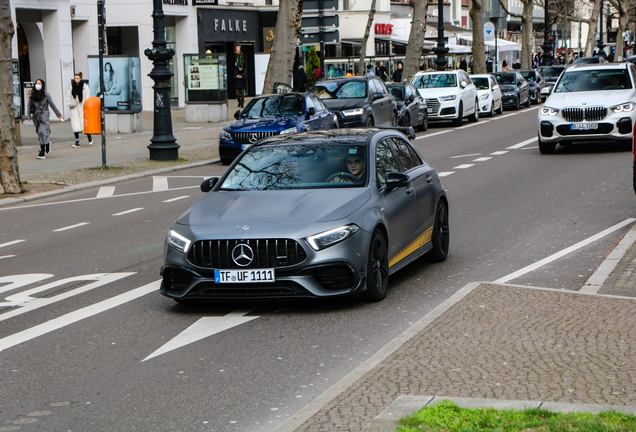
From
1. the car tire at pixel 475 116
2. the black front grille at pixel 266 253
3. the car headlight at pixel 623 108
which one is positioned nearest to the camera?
the black front grille at pixel 266 253

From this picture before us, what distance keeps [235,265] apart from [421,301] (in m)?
1.65

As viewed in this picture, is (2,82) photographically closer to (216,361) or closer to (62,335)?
(62,335)

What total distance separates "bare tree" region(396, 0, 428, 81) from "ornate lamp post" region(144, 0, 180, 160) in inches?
842

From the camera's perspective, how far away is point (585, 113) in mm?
20641

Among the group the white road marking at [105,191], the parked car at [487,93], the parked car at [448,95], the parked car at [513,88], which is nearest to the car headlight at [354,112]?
the parked car at [448,95]

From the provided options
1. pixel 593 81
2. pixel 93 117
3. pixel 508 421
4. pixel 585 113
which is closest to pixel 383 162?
pixel 508 421

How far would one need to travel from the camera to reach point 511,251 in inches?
416

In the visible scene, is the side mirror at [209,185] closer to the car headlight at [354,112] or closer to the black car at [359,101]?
the black car at [359,101]

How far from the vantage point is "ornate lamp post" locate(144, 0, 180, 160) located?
22.9 meters

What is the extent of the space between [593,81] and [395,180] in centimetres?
1455

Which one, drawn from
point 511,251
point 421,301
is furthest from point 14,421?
point 511,251

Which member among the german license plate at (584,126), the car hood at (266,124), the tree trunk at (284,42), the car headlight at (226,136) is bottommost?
the car headlight at (226,136)

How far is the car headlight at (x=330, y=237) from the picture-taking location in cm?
770

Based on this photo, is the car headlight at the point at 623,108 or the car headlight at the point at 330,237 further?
the car headlight at the point at 623,108
